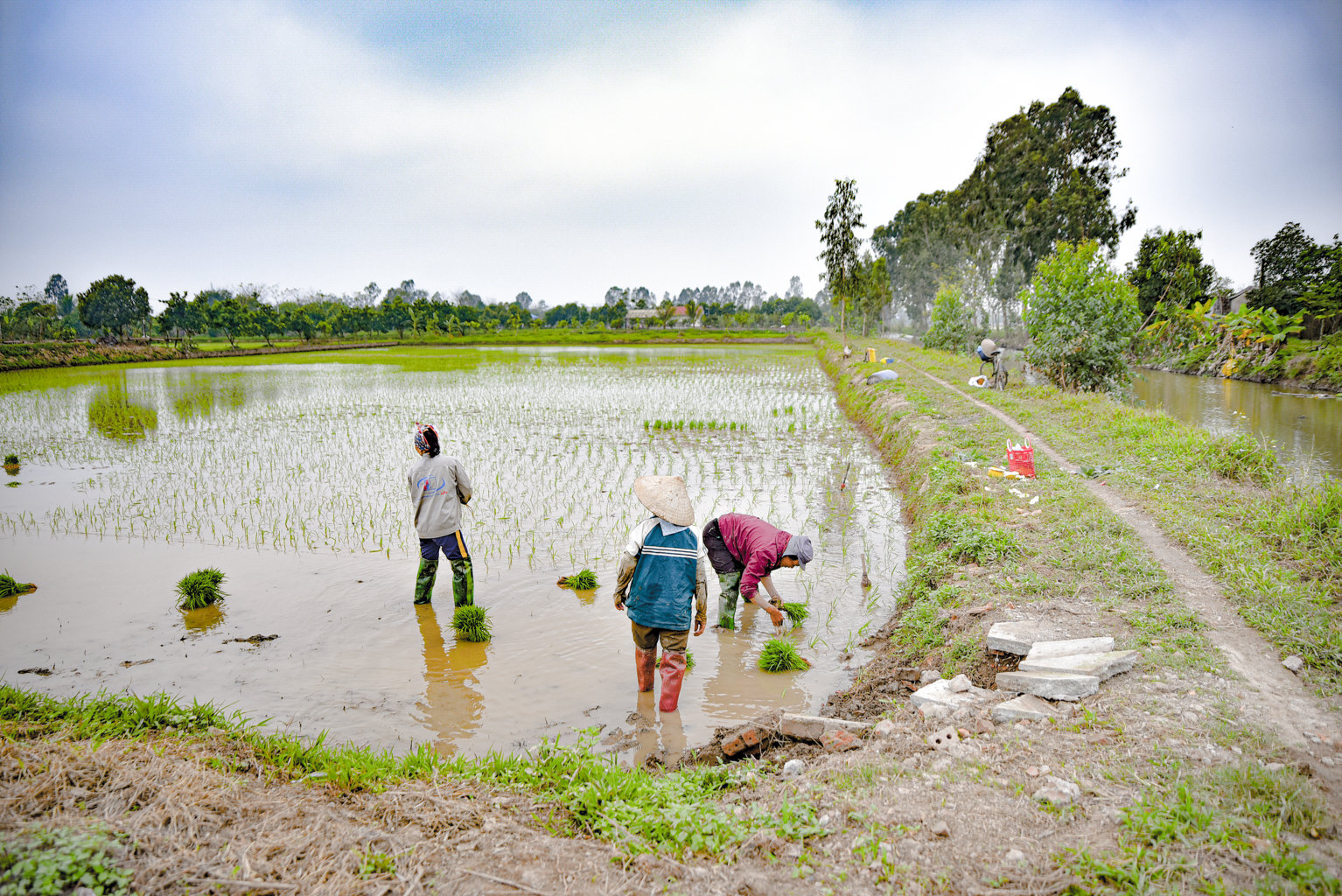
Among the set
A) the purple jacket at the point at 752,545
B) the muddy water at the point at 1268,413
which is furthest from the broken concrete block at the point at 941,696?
the muddy water at the point at 1268,413

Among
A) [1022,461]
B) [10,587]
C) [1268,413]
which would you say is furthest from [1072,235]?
[10,587]

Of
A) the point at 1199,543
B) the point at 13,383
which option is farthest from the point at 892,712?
the point at 13,383

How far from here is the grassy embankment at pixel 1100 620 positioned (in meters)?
2.32

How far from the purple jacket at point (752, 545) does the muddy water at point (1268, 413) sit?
7.65 meters

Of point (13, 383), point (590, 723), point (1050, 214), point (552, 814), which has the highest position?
point (1050, 214)

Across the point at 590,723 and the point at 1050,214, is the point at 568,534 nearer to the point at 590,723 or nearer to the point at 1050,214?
the point at 590,723

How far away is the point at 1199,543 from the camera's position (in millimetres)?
5270

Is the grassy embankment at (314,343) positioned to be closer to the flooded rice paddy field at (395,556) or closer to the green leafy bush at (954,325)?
the flooded rice paddy field at (395,556)

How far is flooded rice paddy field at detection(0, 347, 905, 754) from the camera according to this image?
4668mm

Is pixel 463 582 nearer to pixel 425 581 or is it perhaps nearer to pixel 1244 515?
pixel 425 581

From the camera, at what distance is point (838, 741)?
3586 millimetres

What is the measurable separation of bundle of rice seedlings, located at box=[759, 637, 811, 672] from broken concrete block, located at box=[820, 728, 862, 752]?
A: 1.21 meters

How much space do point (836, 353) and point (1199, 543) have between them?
28.1 m

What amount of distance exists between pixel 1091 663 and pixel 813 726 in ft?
5.45
